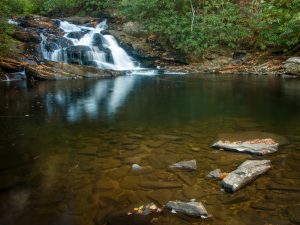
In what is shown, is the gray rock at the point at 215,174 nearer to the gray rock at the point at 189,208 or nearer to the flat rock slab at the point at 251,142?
the gray rock at the point at 189,208

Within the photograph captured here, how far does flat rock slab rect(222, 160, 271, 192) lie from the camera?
4664 mm

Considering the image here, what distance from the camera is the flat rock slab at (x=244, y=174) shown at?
4.66 m

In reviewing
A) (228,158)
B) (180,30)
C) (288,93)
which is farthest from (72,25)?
(228,158)

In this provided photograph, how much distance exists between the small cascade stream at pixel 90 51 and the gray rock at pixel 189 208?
2033cm

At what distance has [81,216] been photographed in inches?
161

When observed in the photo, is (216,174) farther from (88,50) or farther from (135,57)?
(135,57)

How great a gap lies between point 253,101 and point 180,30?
53.1ft

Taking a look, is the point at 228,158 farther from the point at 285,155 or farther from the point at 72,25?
the point at 72,25

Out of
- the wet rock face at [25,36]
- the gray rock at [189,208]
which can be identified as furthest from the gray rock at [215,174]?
the wet rock face at [25,36]

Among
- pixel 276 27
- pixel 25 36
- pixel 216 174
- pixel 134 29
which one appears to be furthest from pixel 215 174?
pixel 134 29

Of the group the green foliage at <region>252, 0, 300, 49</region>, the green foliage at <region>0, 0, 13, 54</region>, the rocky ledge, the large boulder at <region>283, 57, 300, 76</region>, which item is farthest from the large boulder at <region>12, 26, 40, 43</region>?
the large boulder at <region>283, 57, 300, 76</region>

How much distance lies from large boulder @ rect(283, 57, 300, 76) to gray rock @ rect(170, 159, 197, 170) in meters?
18.0

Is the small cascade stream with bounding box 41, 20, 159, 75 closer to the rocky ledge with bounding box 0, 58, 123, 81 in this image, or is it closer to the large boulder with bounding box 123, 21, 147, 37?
the rocky ledge with bounding box 0, 58, 123, 81

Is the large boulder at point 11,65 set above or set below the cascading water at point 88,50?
below
